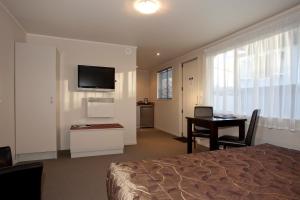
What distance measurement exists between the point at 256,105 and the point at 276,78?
0.56m

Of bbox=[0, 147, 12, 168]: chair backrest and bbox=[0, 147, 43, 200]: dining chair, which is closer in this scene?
bbox=[0, 147, 43, 200]: dining chair

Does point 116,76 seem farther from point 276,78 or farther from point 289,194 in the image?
point 289,194

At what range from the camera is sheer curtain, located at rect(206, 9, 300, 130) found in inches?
104

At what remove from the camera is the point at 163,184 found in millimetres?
1265

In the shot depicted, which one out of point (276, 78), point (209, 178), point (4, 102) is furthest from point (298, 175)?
point (4, 102)

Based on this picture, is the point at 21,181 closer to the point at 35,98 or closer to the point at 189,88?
the point at 35,98

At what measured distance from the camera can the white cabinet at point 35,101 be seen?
3332 millimetres

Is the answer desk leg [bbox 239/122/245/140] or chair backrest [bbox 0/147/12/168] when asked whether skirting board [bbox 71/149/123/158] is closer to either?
chair backrest [bbox 0/147/12/168]

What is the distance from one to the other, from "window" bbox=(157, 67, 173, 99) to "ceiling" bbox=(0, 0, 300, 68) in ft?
7.34

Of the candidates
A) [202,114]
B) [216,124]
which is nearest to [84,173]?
[216,124]

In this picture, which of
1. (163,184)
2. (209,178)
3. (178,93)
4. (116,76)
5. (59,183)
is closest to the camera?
(163,184)

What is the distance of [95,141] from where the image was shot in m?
3.80

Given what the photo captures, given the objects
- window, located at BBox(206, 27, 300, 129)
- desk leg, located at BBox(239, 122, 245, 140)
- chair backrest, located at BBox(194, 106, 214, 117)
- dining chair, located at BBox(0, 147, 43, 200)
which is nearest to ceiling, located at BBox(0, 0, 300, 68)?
window, located at BBox(206, 27, 300, 129)

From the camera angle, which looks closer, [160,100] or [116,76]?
[116,76]
